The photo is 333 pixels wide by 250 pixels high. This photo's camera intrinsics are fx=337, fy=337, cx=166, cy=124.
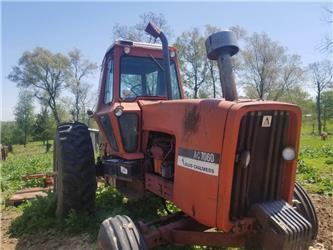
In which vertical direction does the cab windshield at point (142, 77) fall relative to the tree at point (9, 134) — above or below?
above

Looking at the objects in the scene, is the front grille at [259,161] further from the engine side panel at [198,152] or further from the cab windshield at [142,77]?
the cab windshield at [142,77]

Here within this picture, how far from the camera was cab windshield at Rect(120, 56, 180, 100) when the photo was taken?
4.85m

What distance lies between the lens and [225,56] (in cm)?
313

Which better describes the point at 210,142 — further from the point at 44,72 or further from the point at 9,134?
Answer: the point at 9,134

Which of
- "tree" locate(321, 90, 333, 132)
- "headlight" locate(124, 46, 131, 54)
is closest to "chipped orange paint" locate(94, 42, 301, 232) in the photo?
"headlight" locate(124, 46, 131, 54)

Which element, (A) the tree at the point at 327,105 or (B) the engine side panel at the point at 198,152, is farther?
(A) the tree at the point at 327,105

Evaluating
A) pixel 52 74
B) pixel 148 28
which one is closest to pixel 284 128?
pixel 148 28

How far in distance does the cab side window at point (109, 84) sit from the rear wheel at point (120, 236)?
2229 millimetres

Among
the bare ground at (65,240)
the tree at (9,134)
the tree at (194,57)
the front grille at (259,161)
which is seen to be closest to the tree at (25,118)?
the tree at (9,134)

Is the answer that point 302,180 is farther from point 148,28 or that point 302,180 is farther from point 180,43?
point 180,43

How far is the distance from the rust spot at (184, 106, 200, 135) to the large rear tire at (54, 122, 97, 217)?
2051 millimetres

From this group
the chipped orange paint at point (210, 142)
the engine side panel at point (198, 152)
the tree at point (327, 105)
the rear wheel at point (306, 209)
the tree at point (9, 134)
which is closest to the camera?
the chipped orange paint at point (210, 142)

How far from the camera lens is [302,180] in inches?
332

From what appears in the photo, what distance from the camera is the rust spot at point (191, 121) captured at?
10.3ft
